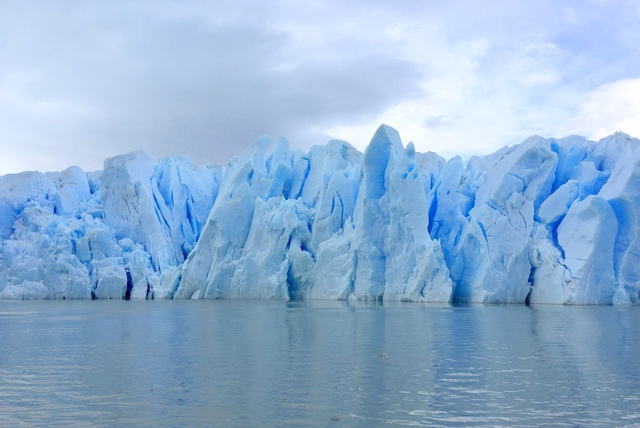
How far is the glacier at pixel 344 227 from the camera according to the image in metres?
23.7

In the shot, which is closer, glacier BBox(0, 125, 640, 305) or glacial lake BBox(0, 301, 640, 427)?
glacial lake BBox(0, 301, 640, 427)

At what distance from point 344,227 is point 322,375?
2023 cm

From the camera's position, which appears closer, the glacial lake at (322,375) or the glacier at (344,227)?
the glacial lake at (322,375)

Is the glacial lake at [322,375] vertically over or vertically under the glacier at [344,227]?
under

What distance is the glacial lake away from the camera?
5.89 meters

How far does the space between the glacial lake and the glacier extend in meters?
9.55

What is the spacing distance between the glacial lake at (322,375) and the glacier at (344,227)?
9.55m

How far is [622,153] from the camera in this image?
25.4 metres

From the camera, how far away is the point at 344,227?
92.3 feet

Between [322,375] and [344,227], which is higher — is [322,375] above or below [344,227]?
below

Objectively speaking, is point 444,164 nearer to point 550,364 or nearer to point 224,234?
point 224,234

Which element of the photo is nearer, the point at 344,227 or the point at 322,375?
the point at 322,375

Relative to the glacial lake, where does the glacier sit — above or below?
above

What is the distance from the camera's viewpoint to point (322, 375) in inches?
314
